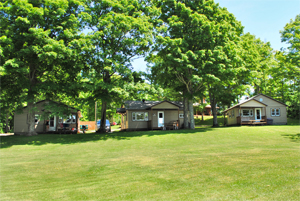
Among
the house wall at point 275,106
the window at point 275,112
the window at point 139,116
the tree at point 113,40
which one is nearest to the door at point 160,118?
the window at point 139,116

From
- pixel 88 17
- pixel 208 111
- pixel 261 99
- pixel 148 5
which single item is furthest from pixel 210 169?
pixel 208 111

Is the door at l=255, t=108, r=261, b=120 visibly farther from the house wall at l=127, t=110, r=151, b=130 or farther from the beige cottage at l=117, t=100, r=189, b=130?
the house wall at l=127, t=110, r=151, b=130

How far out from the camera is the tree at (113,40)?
780 inches

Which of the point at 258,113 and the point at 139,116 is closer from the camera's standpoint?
the point at 139,116

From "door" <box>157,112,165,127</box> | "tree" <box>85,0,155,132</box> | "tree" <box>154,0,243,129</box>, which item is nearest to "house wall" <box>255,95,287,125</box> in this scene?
"tree" <box>154,0,243,129</box>

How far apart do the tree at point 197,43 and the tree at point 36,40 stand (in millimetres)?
9136

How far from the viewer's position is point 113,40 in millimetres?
22047

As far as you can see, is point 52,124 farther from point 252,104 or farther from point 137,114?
point 252,104

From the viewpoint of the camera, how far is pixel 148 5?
81.5 ft

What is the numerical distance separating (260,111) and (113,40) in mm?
25436

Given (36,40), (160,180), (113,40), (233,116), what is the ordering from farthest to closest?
(233,116), (113,40), (36,40), (160,180)

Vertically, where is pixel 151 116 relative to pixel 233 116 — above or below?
above

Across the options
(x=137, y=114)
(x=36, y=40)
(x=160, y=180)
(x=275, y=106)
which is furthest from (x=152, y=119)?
(x=160, y=180)

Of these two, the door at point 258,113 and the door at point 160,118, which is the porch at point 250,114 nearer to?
the door at point 258,113
